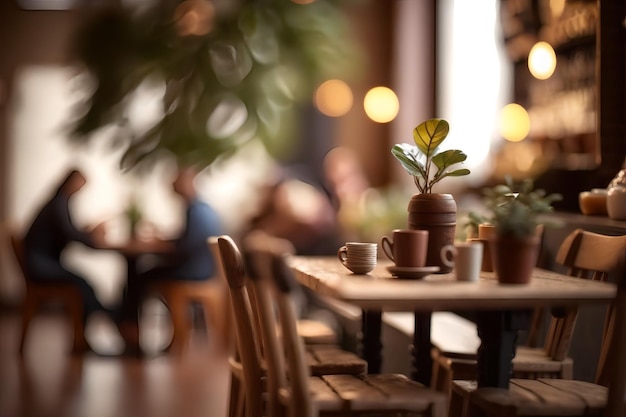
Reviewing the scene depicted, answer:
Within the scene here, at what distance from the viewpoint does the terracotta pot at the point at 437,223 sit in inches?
125

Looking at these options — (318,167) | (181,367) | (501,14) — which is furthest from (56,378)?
(318,167)

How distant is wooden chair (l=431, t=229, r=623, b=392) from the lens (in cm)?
342

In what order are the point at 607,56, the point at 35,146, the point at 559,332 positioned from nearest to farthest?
the point at 559,332 → the point at 607,56 → the point at 35,146

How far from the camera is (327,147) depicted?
436 inches

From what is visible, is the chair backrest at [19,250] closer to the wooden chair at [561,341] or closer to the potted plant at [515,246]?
the wooden chair at [561,341]

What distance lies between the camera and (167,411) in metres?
5.22

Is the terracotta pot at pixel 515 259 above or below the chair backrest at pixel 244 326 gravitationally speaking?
above

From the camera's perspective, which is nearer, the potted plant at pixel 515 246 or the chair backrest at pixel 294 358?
the chair backrest at pixel 294 358

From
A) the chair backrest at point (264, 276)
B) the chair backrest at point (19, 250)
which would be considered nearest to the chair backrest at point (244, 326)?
the chair backrest at point (264, 276)

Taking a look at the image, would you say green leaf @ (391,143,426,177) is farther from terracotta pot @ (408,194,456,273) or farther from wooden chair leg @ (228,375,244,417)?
wooden chair leg @ (228,375,244,417)

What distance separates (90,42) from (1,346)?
100 inches

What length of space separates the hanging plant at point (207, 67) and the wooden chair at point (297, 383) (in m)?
4.07

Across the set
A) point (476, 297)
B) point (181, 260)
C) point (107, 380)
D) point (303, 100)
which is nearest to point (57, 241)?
point (181, 260)

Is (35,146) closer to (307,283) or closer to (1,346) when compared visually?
(1,346)
